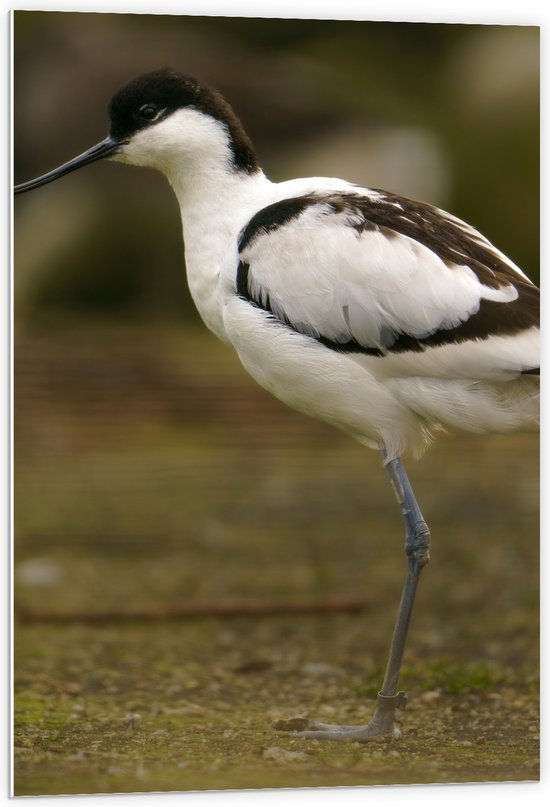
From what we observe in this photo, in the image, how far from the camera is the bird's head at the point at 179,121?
14.5 feet

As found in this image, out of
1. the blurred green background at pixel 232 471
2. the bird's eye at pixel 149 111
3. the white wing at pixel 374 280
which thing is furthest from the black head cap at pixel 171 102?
the blurred green background at pixel 232 471

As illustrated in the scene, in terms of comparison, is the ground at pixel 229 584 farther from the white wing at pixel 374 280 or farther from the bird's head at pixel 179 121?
the bird's head at pixel 179 121

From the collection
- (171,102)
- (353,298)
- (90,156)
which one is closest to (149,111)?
(171,102)

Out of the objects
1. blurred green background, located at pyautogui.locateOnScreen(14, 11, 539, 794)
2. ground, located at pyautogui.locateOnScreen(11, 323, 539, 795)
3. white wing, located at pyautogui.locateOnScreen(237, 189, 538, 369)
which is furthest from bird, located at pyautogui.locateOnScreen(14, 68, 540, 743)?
blurred green background, located at pyautogui.locateOnScreen(14, 11, 539, 794)

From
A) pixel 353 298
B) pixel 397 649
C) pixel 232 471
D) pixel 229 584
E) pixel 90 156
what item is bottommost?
pixel 229 584

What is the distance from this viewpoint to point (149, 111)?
4.45 metres

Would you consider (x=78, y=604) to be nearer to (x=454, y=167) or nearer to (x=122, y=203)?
(x=122, y=203)

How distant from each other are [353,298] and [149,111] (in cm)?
91

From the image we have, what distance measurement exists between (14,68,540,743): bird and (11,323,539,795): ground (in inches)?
16.9

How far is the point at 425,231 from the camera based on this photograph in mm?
4242

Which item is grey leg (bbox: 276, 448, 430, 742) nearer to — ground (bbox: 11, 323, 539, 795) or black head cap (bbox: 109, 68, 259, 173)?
ground (bbox: 11, 323, 539, 795)

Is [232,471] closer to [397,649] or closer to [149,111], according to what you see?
[397,649]

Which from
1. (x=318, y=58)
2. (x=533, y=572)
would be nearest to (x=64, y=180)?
(x=318, y=58)

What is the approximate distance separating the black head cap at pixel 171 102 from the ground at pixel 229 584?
1.85m
